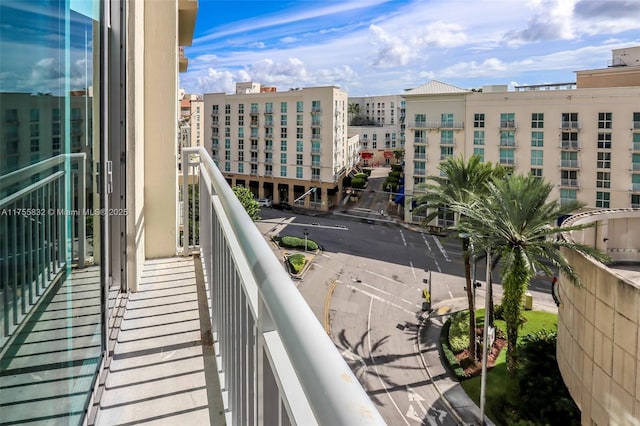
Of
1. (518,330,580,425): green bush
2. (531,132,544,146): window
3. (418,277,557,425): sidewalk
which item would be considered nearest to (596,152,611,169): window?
(531,132,544,146): window

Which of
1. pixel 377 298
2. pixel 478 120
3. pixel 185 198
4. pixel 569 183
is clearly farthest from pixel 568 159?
pixel 185 198

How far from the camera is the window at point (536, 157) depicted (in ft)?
88.3

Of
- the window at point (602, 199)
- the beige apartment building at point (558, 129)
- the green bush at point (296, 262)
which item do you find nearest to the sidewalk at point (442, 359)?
the green bush at point (296, 262)

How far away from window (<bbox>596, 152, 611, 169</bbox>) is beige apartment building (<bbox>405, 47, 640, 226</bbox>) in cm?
5

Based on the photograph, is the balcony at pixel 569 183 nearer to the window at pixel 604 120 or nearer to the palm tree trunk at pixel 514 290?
the window at pixel 604 120

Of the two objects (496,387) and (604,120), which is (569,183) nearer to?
(604,120)

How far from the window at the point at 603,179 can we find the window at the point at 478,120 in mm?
7035

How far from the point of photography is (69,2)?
159cm

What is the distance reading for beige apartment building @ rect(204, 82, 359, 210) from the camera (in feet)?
112

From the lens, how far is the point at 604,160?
25438mm

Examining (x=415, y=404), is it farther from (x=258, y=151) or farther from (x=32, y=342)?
(x=258, y=151)

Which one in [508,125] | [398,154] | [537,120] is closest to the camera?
[537,120]

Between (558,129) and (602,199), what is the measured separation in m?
4.68

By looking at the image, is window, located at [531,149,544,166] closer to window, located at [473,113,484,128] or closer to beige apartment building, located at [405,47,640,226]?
beige apartment building, located at [405,47,640,226]
